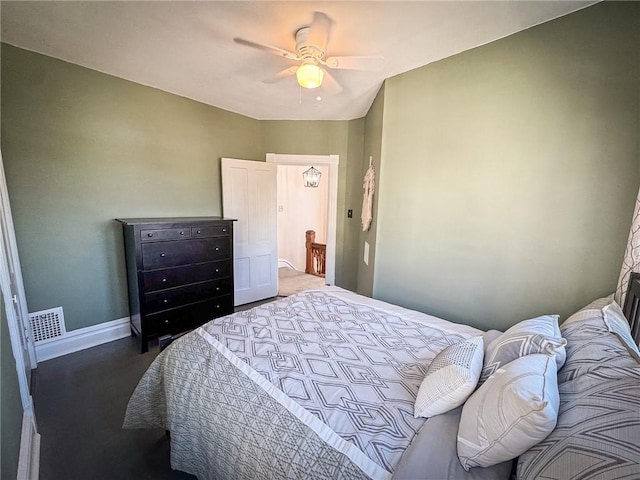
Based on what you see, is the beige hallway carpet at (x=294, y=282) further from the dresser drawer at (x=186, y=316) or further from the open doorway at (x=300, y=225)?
the dresser drawer at (x=186, y=316)

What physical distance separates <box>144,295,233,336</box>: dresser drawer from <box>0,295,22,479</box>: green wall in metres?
1.01

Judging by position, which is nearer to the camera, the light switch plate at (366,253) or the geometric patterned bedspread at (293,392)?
the geometric patterned bedspread at (293,392)

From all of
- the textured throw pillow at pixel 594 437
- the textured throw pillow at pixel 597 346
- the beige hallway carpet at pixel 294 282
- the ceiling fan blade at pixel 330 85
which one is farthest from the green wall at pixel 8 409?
the beige hallway carpet at pixel 294 282

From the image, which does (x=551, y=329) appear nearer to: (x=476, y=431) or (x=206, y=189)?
(x=476, y=431)

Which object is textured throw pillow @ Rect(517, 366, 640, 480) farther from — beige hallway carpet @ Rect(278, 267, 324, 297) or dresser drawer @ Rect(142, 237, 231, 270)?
beige hallway carpet @ Rect(278, 267, 324, 297)

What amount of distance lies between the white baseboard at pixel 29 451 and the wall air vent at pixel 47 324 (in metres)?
0.95

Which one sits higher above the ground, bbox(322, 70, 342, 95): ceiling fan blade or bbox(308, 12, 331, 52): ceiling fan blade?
bbox(308, 12, 331, 52): ceiling fan blade

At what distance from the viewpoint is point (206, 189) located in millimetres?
3229

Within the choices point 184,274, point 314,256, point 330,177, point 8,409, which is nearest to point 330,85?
point 330,177

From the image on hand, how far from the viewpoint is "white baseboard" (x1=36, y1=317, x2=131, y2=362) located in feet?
→ 7.56

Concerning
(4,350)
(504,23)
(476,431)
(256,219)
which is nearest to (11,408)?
(4,350)

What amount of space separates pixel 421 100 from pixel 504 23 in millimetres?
661

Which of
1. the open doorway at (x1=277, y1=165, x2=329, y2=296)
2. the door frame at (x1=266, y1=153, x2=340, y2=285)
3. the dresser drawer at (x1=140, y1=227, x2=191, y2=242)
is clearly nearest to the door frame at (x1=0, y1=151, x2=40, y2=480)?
the dresser drawer at (x1=140, y1=227, x2=191, y2=242)

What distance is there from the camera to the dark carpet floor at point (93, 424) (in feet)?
4.65
